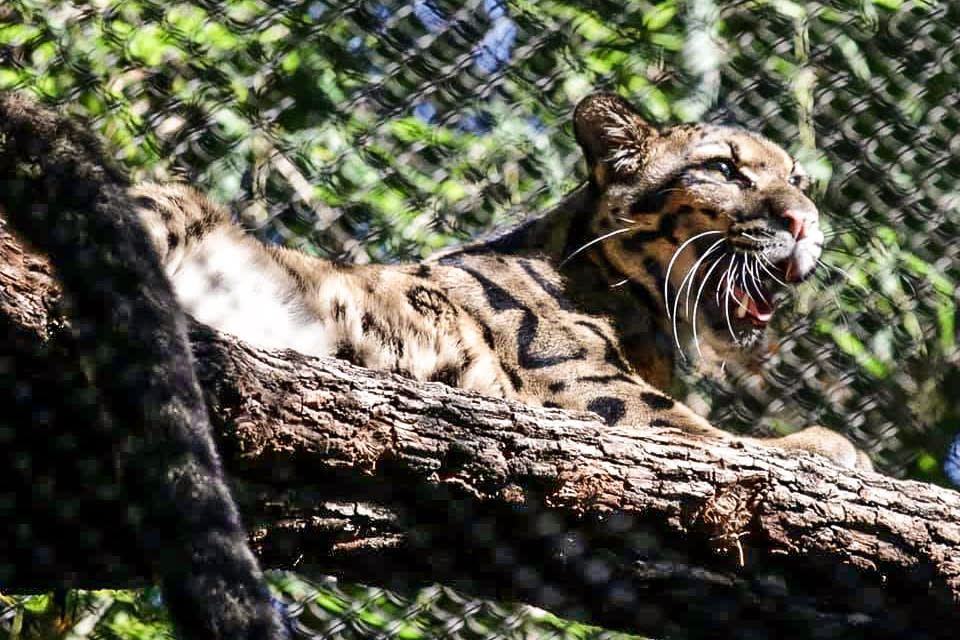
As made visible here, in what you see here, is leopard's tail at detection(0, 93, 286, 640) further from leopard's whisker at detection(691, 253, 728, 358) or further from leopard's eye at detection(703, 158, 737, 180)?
leopard's eye at detection(703, 158, 737, 180)

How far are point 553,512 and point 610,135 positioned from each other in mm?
1264

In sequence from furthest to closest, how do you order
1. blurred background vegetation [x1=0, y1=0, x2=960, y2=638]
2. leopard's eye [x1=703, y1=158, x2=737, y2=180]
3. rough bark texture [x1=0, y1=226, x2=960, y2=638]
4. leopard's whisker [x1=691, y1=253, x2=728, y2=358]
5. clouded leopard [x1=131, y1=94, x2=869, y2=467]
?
1. blurred background vegetation [x1=0, y1=0, x2=960, y2=638]
2. leopard's eye [x1=703, y1=158, x2=737, y2=180]
3. leopard's whisker [x1=691, y1=253, x2=728, y2=358]
4. clouded leopard [x1=131, y1=94, x2=869, y2=467]
5. rough bark texture [x1=0, y1=226, x2=960, y2=638]

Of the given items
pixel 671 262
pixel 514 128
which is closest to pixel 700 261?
pixel 671 262

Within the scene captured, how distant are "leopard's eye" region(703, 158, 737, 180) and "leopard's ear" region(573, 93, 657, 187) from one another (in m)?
0.14

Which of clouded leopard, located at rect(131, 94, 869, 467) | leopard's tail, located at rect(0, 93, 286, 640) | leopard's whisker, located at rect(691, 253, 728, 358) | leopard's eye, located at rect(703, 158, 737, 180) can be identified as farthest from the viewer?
leopard's eye, located at rect(703, 158, 737, 180)

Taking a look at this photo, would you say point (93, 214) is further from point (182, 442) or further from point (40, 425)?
point (182, 442)

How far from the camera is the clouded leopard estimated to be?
2.13 meters

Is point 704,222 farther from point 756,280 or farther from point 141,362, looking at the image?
point 141,362

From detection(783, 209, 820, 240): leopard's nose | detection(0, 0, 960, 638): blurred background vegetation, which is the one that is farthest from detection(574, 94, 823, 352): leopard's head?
detection(0, 0, 960, 638): blurred background vegetation

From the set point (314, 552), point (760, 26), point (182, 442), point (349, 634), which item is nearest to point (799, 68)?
point (760, 26)

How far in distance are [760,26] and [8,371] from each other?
251cm

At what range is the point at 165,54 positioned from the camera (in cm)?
325

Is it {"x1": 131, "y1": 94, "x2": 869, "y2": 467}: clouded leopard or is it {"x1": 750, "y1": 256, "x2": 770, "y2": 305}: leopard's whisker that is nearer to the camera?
{"x1": 131, "y1": 94, "x2": 869, "y2": 467}: clouded leopard

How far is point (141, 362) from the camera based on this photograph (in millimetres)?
1363
